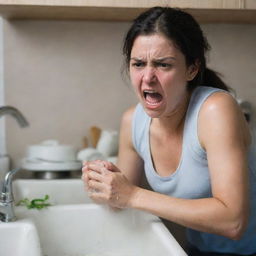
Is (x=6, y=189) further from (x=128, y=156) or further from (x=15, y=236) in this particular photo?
(x=128, y=156)

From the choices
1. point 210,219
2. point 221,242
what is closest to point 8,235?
point 210,219

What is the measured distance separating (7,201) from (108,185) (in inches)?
8.8

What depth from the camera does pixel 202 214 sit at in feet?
2.97

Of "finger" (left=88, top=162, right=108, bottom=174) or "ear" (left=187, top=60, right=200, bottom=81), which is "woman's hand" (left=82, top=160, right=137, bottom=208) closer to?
→ "finger" (left=88, top=162, right=108, bottom=174)

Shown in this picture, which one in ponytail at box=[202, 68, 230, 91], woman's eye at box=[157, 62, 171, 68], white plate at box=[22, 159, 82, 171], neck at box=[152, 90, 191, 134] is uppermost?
woman's eye at box=[157, 62, 171, 68]

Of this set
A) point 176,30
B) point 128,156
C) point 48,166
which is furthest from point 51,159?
point 176,30

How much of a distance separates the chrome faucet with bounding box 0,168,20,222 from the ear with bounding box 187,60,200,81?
0.44 meters

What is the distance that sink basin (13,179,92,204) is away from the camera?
1.36m

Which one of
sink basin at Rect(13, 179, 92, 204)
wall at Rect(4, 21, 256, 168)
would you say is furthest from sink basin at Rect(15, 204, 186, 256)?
wall at Rect(4, 21, 256, 168)

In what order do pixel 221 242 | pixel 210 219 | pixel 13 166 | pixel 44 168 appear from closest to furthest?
pixel 210 219, pixel 221 242, pixel 44 168, pixel 13 166

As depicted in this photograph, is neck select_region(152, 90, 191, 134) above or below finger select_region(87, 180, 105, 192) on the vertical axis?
above

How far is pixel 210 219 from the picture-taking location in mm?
900

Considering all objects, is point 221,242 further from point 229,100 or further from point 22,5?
point 22,5

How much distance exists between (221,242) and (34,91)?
0.80m
